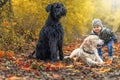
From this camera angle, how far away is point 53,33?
9.95m

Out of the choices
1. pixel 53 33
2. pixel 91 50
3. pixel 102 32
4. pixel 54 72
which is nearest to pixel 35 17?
pixel 102 32

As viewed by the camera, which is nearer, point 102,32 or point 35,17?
point 102,32

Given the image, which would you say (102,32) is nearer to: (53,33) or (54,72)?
(53,33)

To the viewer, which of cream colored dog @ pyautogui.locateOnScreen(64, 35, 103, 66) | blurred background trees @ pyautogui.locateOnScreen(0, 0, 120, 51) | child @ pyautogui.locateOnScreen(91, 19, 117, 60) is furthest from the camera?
blurred background trees @ pyautogui.locateOnScreen(0, 0, 120, 51)

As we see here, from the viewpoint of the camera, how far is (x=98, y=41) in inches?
392

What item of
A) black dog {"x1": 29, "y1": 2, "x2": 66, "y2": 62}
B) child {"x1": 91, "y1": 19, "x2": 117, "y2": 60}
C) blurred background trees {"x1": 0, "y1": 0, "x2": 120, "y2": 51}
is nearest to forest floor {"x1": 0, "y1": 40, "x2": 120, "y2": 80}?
black dog {"x1": 29, "y1": 2, "x2": 66, "y2": 62}

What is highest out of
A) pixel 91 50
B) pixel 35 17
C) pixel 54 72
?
pixel 35 17

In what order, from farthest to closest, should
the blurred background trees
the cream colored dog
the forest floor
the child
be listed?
the blurred background trees → the child → the cream colored dog → the forest floor

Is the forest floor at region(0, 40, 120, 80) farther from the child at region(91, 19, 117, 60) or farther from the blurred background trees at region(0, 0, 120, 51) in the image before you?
the blurred background trees at region(0, 0, 120, 51)

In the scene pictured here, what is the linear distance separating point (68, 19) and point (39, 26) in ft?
3.73

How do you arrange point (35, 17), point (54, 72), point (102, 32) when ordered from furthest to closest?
point (35, 17) → point (102, 32) → point (54, 72)

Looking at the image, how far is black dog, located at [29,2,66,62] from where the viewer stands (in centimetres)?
988

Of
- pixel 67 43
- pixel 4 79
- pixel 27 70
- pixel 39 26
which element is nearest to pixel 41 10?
pixel 39 26

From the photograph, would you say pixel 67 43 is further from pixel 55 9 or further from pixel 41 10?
pixel 55 9
